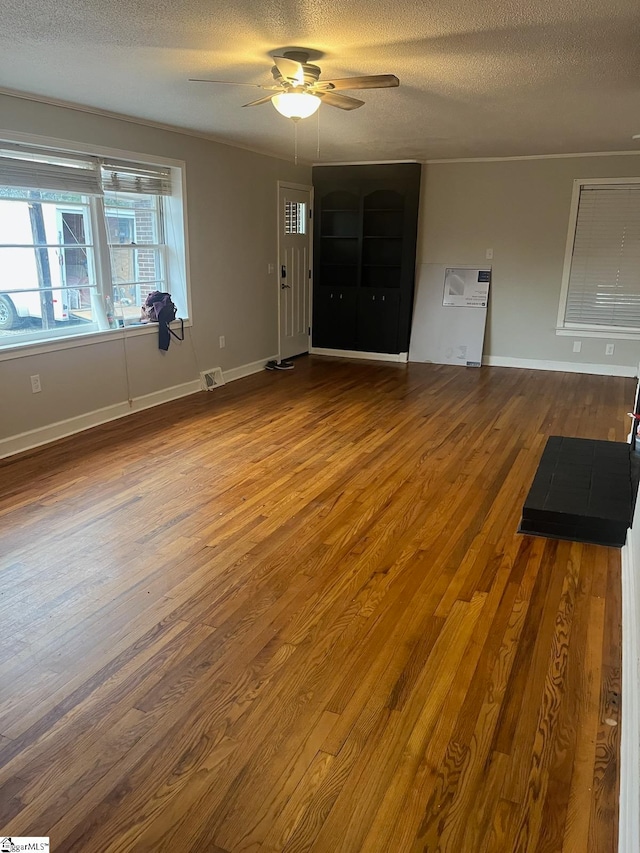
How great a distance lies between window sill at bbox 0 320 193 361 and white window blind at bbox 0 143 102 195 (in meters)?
1.06

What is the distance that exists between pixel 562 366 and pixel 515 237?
5.35ft

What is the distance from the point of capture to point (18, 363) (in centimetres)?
425

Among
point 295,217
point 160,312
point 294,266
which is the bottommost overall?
point 160,312

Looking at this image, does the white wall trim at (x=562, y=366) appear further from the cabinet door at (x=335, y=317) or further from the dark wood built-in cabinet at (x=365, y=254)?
the cabinet door at (x=335, y=317)

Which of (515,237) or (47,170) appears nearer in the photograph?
(47,170)

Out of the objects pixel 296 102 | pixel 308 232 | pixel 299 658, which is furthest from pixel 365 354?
pixel 299 658

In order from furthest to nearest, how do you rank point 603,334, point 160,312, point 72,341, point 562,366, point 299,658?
point 562,366, point 603,334, point 160,312, point 72,341, point 299,658

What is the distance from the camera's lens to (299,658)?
224 cm

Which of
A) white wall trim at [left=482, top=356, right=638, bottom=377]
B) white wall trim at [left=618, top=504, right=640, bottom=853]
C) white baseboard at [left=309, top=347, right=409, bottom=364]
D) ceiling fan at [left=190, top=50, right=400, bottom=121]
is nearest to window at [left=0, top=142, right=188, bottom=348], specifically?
ceiling fan at [left=190, top=50, right=400, bottom=121]

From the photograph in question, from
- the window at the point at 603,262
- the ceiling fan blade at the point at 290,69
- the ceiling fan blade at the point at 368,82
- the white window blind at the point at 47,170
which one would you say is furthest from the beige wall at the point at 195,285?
the window at the point at 603,262

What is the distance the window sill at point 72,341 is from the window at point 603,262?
4752 mm

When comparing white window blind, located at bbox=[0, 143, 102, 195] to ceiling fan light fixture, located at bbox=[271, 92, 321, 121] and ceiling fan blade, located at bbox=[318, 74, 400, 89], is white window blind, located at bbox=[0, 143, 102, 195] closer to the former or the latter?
ceiling fan light fixture, located at bbox=[271, 92, 321, 121]

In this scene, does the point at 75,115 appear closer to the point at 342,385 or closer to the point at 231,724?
the point at 342,385

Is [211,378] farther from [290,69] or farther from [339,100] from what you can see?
[290,69]
